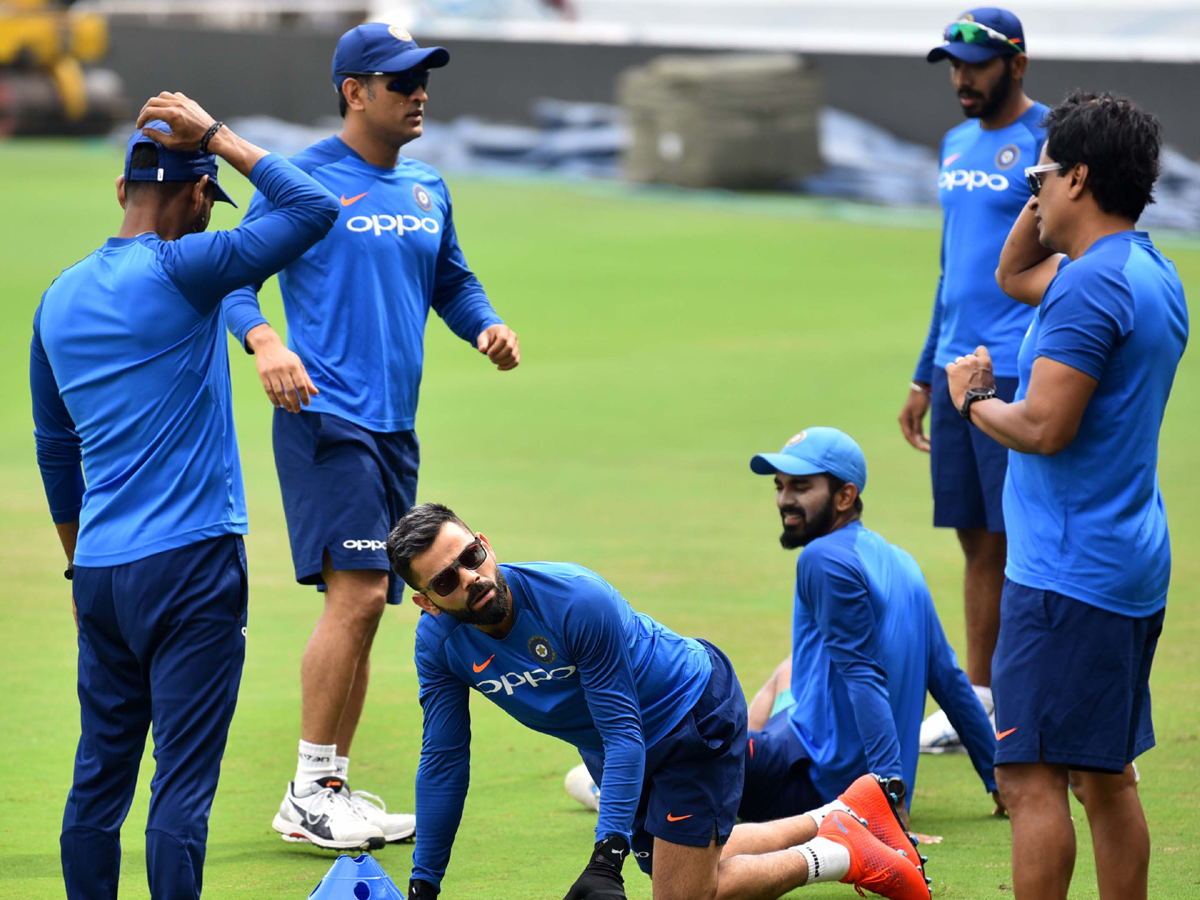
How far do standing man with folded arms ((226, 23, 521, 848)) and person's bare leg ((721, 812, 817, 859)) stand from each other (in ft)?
3.60

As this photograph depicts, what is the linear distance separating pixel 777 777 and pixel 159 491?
2.35m

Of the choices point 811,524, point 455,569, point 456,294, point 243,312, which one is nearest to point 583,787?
point 811,524

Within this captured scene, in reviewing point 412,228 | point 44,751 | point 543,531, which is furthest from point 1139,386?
point 543,531

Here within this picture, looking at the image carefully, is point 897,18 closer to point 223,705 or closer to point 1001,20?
point 1001,20

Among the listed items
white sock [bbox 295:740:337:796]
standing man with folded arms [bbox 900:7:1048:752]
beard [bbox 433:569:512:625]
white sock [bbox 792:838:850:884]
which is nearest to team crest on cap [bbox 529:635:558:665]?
beard [bbox 433:569:512:625]

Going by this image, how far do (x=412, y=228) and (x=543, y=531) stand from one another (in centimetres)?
388

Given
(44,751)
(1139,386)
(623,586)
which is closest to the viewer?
(1139,386)

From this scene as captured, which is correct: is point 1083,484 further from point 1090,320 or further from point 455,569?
point 455,569

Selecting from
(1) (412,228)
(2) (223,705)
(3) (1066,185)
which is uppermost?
(3) (1066,185)

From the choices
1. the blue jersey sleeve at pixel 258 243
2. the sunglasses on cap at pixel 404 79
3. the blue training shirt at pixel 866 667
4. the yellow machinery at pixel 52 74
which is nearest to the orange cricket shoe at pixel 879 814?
the blue training shirt at pixel 866 667

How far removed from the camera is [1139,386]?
3.83 meters

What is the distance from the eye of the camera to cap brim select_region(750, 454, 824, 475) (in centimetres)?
539

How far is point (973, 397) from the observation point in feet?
13.3

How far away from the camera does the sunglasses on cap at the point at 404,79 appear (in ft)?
18.4
